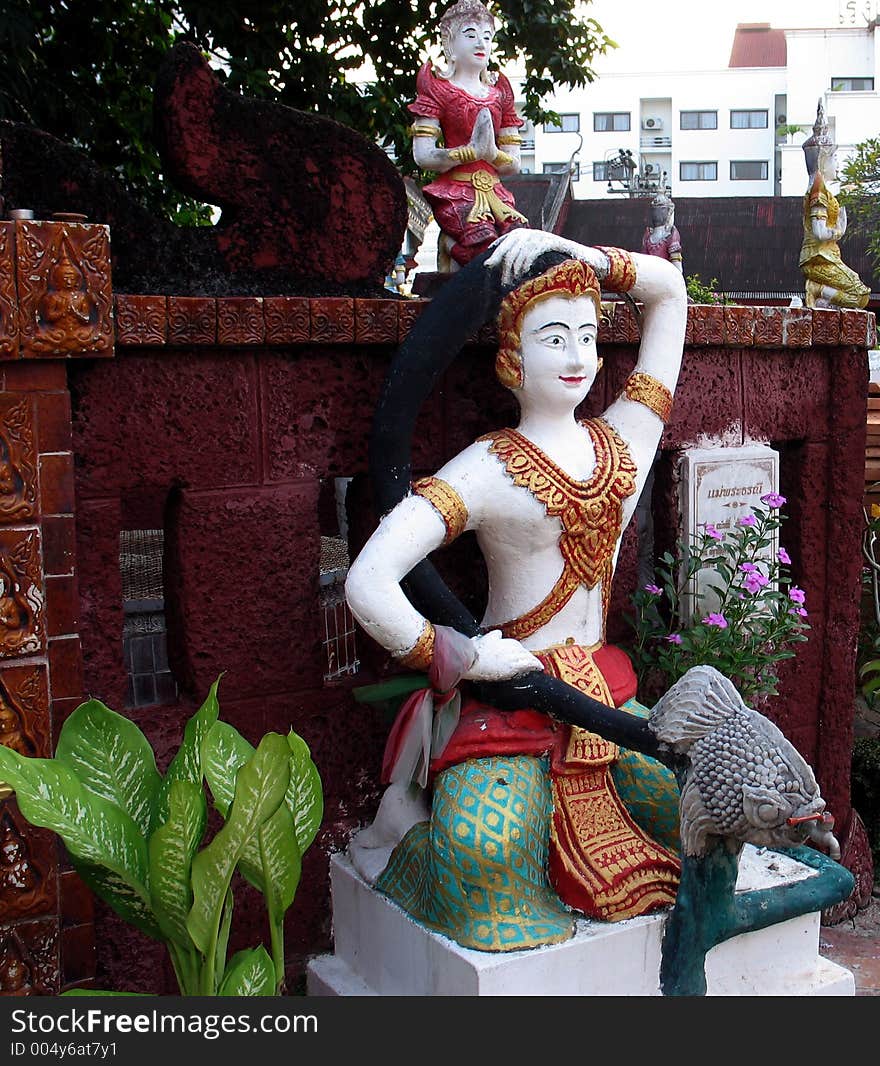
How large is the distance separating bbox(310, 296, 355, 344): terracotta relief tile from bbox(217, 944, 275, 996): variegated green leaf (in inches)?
67.7

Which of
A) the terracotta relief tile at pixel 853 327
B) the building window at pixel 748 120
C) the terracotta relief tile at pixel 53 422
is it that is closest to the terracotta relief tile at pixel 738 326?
the terracotta relief tile at pixel 853 327

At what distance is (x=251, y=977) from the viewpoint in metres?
2.67

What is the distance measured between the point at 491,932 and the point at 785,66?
3612 centimetres

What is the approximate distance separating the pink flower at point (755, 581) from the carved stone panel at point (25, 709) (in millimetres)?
2271

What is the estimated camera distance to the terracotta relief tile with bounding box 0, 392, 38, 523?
312 cm

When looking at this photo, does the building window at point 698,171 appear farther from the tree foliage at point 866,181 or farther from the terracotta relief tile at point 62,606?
the terracotta relief tile at point 62,606

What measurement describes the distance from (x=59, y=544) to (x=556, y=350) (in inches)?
55.5

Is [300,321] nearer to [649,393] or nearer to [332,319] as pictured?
[332,319]

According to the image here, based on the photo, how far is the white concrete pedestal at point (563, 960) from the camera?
308cm

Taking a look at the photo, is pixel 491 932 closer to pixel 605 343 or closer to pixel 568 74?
pixel 605 343

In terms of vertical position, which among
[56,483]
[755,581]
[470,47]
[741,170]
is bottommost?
[755,581]

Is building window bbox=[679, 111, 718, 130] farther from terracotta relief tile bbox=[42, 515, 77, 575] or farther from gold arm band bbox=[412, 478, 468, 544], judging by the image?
terracotta relief tile bbox=[42, 515, 77, 575]

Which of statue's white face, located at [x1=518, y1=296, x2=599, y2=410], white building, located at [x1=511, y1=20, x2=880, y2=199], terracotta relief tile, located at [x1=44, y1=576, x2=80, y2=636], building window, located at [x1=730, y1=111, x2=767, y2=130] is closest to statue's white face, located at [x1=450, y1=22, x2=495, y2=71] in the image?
statue's white face, located at [x1=518, y1=296, x2=599, y2=410]

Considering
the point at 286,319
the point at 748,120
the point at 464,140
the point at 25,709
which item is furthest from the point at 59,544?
the point at 748,120
